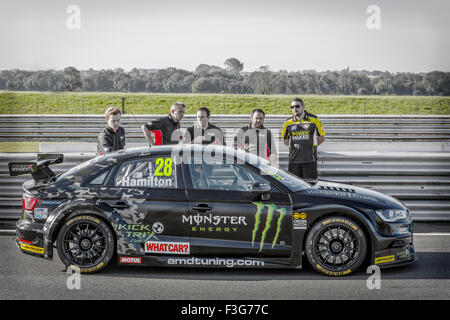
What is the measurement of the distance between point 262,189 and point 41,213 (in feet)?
7.70

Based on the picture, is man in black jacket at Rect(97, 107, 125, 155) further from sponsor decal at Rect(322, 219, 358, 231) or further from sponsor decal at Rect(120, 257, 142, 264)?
sponsor decal at Rect(322, 219, 358, 231)

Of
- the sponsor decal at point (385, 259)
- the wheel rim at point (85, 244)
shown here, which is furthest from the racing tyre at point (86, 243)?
the sponsor decal at point (385, 259)

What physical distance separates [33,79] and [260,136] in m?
17.3

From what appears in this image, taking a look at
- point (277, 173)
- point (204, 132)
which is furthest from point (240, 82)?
point (277, 173)

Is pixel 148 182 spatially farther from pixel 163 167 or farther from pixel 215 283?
pixel 215 283

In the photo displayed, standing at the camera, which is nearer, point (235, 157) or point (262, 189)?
point (262, 189)

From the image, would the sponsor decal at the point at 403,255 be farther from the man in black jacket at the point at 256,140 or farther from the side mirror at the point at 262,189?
the man in black jacket at the point at 256,140

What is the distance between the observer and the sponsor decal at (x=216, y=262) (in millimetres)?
6145

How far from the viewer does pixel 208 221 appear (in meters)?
6.17

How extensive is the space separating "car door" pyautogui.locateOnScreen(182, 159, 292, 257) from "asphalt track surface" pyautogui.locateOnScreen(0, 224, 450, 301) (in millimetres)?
306

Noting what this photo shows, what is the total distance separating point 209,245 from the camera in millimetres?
6164

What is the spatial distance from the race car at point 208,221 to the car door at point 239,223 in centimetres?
1

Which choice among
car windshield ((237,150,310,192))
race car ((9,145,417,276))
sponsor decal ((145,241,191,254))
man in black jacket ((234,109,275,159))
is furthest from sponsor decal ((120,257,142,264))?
man in black jacket ((234,109,275,159))

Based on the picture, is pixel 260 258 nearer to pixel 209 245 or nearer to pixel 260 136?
pixel 209 245
